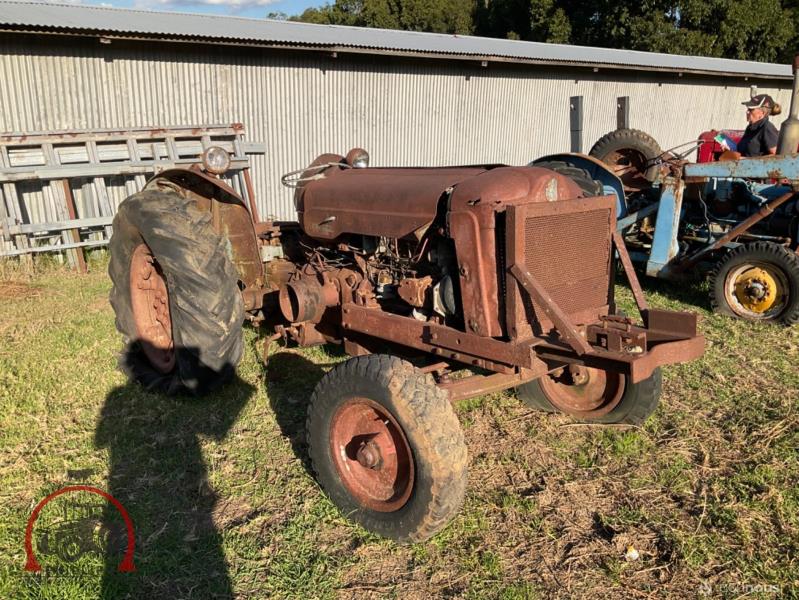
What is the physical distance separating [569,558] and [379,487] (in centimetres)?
89

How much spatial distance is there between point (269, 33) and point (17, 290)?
5404 mm

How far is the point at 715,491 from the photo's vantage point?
10.5 feet

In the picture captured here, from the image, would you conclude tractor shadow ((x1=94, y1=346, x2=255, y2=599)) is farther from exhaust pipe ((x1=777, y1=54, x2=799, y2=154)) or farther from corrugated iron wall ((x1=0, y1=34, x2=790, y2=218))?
corrugated iron wall ((x1=0, y1=34, x2=790, y2=218))

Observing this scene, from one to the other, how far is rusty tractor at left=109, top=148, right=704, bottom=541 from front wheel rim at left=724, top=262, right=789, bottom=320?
9.38 feet

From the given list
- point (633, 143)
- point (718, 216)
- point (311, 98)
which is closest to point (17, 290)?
point (311, 98)

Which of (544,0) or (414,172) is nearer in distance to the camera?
(414,172)

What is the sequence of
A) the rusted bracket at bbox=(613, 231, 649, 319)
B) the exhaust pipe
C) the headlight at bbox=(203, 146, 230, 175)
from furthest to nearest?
the exhaust pipe → the headlight at bbox=(203, 146, 230, 175) → the rusted bracket at bbox=(613, 231, 649, 319)

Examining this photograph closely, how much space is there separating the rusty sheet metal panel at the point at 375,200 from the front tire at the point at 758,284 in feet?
12.1

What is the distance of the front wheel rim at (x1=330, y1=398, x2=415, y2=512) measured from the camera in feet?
9.45

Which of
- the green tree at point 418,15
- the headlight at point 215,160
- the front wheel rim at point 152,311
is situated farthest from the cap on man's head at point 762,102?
the green tree at point 418,15

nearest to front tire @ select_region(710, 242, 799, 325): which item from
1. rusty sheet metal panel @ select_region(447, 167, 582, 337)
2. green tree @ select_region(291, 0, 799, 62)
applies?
rusty sheet metal panel @ select_region(447, 167, 582, 337)

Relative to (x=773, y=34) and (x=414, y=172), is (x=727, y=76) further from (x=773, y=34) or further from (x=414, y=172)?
(x=414, y=172)

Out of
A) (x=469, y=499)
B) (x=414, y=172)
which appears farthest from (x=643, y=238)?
(x=469, y=499)

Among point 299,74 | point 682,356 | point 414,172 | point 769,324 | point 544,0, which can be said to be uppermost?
point 544,0
